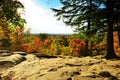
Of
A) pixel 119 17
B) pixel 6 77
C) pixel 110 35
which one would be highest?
pixel 119 17

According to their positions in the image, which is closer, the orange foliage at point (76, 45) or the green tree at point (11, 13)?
the green tree at point (11, 13)

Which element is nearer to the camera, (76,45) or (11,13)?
(11,13)

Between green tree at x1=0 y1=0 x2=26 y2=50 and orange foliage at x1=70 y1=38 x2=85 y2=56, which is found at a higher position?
green tree at x1=0 y1=0 x2=26 y2=50

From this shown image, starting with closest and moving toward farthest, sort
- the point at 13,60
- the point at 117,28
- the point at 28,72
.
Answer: the point at 28,72 → the point at 13,60 → the point at 117,28

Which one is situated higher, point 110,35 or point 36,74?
point 110,35

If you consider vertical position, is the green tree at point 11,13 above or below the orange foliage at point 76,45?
above

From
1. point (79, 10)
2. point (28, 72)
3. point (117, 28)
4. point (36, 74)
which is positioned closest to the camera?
point (36, 74)

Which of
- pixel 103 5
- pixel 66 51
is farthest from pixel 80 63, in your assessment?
pixel 66 51

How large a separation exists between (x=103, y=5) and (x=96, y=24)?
4.88 feet

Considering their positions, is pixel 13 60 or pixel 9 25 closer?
pixel 9 25

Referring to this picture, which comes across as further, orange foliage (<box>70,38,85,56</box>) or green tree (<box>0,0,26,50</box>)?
orange foliage (<box>70,38,85,56</box>)

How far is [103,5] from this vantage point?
2045cm

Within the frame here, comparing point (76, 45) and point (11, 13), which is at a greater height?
point (11, 13)

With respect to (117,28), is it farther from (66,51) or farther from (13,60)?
(66,51)
